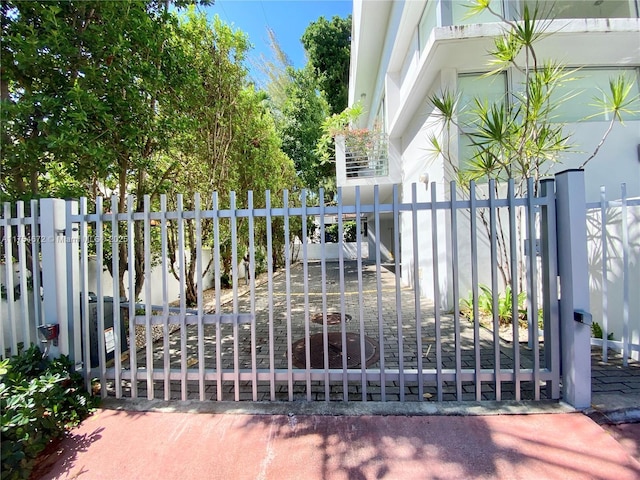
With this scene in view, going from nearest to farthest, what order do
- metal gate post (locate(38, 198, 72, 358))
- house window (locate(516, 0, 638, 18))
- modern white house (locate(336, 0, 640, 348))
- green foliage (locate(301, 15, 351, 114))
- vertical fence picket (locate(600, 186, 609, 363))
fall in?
metal gate post (locate(38, 198, 72, 358)), vertical fence picket (locate(600, 186, 609, 363)), modern white house (locate(336, 0, 640, 348)), house window (locate(516, 0, 638, 18)), green foliage (locate(301, 15, 351, 114))

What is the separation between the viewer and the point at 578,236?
245 cm

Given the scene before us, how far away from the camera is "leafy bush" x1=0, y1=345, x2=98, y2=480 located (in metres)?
1.92

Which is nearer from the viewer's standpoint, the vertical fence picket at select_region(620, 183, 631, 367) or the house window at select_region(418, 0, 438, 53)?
the vertical fence picket at select_region(620, 183, 631, 367)

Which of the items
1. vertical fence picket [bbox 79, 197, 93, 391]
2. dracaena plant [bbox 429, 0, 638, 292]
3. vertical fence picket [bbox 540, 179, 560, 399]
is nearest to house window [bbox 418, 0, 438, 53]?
dracaena plant [bbox 429, 0, 638, 292]

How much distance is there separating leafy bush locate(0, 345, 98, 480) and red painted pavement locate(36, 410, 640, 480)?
16 cm

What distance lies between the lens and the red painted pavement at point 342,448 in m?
1.96

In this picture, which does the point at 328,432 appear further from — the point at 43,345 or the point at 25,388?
the point at 43,345

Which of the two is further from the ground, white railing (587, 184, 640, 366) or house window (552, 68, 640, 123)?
house window (552, 68, 640, 123)

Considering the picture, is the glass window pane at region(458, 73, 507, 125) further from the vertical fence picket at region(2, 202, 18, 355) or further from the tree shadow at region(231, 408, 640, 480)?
the vertical fence picket at region(2, 202, 18, 355)

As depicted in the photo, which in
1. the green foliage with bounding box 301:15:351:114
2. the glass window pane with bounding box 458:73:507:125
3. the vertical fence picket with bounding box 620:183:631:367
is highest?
the green foliage with bounding box 301:15:351:114

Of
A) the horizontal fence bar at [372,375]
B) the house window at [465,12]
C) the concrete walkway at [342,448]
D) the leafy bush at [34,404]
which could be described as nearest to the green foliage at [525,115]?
the house window at [465,12]

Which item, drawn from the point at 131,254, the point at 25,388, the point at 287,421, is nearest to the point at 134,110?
the point at 131,254

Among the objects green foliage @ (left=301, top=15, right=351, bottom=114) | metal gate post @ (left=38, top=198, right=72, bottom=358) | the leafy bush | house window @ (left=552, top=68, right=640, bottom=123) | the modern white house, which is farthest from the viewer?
green foliage @ (left=301, top=15, right=351, bottom=114)

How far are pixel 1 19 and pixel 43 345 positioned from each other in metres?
3.30
